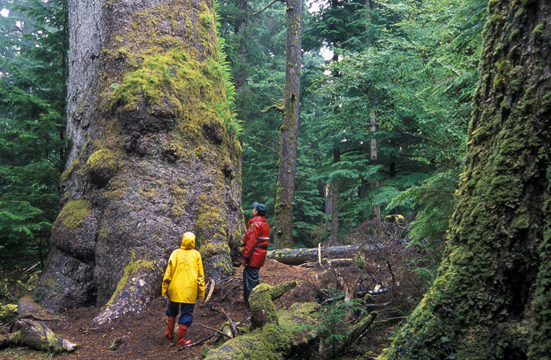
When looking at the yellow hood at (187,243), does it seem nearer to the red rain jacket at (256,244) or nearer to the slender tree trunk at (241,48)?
the red rain jacket at (256,244)

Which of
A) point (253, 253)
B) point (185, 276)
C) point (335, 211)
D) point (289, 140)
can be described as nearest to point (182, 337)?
point (185, 276)

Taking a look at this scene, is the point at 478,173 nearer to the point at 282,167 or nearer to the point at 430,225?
the point at 430,225

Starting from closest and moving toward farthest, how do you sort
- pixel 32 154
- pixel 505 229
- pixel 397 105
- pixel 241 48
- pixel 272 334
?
pixel 505 229 → pixel 272 334 → pixel 32 154 → pixel 397 105 → pixel 241 48

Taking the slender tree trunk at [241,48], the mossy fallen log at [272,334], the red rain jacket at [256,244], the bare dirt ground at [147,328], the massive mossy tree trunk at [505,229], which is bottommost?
the bare dirt ground at [147,328]

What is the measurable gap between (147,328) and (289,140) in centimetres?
890

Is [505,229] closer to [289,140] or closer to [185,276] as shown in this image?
[185,276]

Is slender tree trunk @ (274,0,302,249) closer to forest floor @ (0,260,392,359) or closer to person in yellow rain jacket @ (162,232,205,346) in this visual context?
forest floor @ (0,260,392,359)

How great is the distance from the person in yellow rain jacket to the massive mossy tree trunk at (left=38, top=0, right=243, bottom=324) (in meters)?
1.03

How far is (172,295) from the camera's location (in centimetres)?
492

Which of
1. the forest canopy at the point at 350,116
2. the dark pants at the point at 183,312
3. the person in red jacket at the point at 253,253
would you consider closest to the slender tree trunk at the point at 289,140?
the forest canopy at the point at 350,116

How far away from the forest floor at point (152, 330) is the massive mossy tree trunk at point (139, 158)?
0.33m

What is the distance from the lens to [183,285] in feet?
16.2

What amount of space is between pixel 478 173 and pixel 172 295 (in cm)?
422

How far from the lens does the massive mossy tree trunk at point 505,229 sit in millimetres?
1987
